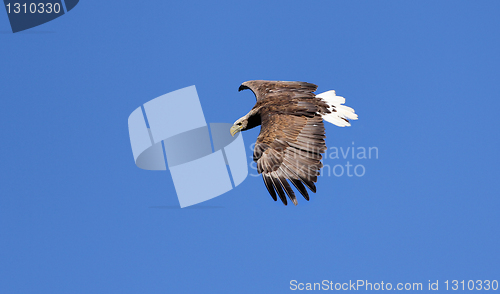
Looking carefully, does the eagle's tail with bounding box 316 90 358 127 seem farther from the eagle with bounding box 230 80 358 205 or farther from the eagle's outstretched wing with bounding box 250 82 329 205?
the eagle's outstretched wing with bounding box 250 82 329 205

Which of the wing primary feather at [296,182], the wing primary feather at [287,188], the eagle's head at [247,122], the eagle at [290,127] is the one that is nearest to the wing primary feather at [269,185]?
the eagle at [290,127]

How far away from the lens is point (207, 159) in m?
11.4

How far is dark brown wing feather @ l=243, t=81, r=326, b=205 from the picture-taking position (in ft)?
27.9

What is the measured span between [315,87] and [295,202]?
3.92 meters

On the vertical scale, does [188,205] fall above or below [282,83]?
below

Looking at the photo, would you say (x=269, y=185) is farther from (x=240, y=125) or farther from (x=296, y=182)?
(x=240, y=125)

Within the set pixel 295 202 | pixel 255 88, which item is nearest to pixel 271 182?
pixel 295 202

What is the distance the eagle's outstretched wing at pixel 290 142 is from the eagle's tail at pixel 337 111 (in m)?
0.25

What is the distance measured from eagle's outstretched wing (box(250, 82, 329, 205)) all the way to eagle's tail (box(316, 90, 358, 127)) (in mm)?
253

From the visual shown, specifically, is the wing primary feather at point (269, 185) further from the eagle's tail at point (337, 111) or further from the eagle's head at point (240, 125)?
the eagle's tail at point (337, 111)

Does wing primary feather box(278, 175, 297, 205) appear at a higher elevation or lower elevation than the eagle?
lower

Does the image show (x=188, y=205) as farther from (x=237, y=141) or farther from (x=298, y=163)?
(x=298, y=163)

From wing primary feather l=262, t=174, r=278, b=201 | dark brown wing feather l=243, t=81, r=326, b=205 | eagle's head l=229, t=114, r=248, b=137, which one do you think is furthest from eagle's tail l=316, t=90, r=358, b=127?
wing primary feather l=262, t=174, r=278, b=201

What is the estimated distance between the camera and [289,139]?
30.9 feet
